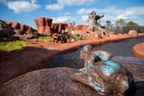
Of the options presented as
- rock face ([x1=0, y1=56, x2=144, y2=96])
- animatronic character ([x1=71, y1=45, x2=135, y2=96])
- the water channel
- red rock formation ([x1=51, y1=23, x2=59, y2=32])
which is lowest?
the water channel

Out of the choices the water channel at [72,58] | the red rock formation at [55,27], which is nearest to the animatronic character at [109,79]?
the water channel at [72,58]

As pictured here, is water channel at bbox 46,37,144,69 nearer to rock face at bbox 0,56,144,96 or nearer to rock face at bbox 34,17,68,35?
rock face at bbox 0,56,144,96

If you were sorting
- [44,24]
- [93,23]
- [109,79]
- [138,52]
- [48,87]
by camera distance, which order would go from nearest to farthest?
[109,79]
[48,87]
[138,52]
[93,23]
[44,24]

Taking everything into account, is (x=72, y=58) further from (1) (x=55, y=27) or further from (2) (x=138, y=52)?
(1) (x=55, y=27)

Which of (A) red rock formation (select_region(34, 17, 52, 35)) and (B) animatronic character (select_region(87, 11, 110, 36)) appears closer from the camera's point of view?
(B) animatronic character (select_region(87, 11, 110, 36))

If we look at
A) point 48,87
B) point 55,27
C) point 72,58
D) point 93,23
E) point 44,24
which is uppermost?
point 44,24

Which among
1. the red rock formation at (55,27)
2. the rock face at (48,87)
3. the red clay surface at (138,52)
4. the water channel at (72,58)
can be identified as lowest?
the water channel at (72,58)

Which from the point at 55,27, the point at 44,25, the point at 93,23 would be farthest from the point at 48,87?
the point at 55,27

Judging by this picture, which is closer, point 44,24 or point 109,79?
point 109,79

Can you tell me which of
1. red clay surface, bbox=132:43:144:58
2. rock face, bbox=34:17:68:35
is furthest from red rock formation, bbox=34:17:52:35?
red clay surface, bbox=132:43:144:58

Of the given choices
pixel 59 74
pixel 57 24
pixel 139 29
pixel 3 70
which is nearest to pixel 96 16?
pixel 139 29

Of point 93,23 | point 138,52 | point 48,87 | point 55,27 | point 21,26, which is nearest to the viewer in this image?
point 48,87

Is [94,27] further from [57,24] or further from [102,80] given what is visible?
[102,80]

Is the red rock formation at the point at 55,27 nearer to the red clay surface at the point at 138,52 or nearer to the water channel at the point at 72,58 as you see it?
the water channel at the point at 72,58
